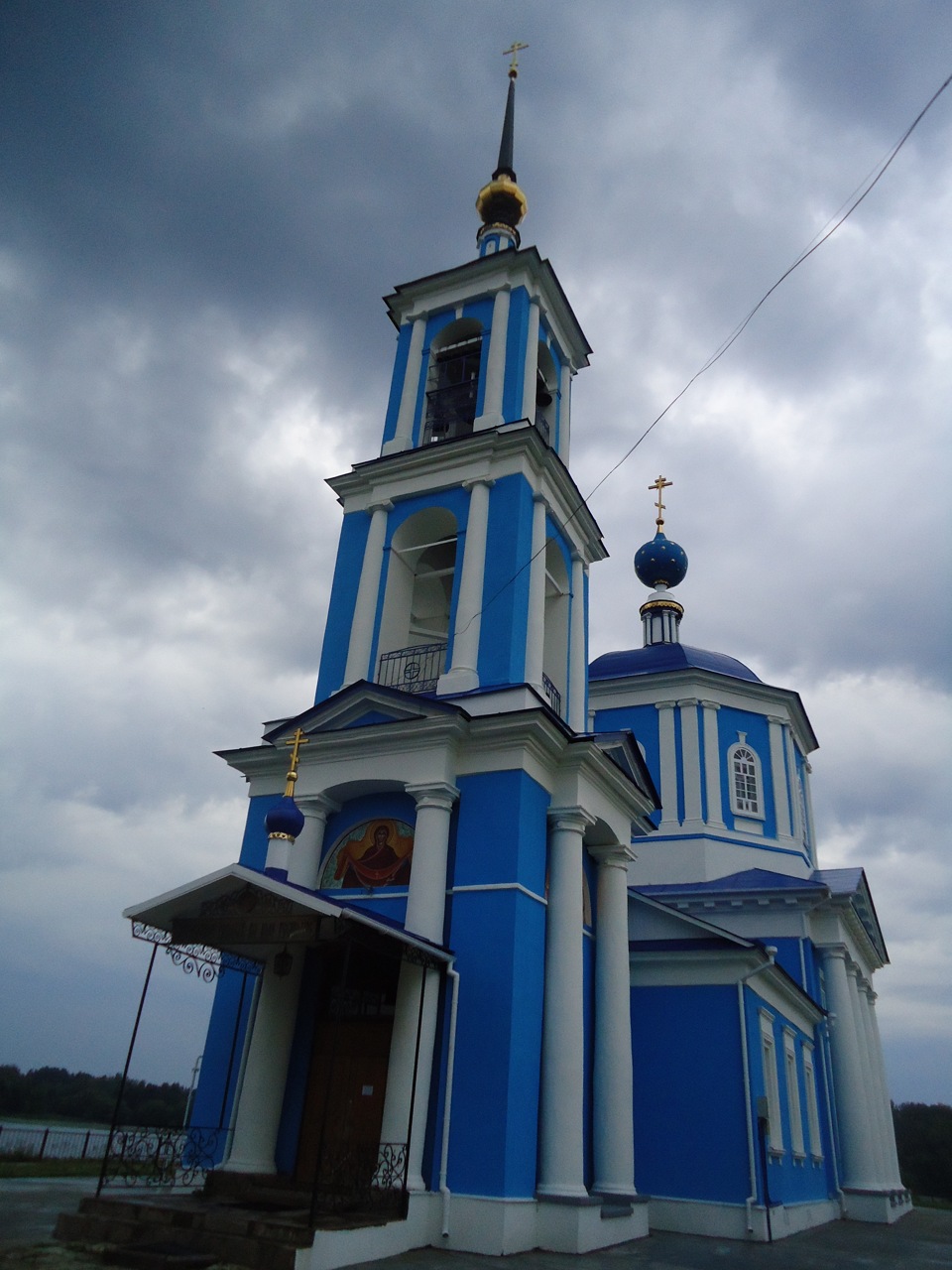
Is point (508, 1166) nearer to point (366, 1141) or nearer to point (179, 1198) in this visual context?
point (366, 1141)

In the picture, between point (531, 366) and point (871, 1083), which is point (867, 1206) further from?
point (531, 366)

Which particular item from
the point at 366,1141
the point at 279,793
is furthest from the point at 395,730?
the point at 366,1141

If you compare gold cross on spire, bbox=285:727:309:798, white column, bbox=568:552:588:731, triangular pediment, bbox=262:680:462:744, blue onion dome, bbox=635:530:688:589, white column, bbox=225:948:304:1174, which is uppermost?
blue onion dome, bbox=635:530:688:589

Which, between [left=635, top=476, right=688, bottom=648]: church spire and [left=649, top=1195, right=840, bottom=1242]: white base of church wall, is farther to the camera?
[left=635, top=476, right=688, bottom=648]: church spire

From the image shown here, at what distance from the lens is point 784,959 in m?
17.7

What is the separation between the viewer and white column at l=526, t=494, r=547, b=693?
11977mm

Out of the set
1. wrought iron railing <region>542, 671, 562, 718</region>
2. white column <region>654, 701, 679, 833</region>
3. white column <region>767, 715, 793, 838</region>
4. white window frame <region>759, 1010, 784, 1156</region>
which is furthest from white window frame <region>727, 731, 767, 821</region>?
wrought iron railing <region>542, 671, 562, 718</region>

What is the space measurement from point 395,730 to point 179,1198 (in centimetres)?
492

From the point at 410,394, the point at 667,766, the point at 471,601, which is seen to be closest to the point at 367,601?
the point at 471,601

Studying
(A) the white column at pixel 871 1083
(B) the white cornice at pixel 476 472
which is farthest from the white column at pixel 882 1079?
(B) the white cornice at pixel 476 472

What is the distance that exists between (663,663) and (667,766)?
99.2 inches

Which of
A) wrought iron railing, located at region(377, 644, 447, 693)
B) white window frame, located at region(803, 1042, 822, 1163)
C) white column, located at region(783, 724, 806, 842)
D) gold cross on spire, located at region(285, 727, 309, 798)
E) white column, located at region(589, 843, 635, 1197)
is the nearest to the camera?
gold cross on spire, located at region(285, 727, 309, 798)

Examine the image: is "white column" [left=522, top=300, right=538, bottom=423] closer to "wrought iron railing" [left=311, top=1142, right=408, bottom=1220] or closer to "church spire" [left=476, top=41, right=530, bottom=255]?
"church spire" [left=476, top=41, right=530, bottom=255]

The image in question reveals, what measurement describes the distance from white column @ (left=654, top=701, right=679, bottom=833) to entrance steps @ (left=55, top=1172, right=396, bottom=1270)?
515 inches
